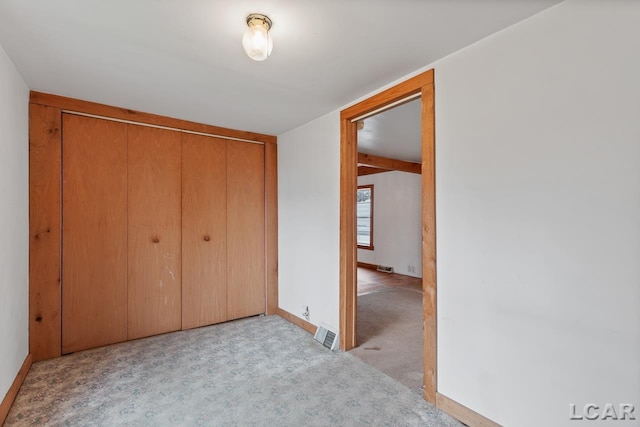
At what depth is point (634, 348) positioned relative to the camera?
4.04 feet

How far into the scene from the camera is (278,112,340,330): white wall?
9.49 ft

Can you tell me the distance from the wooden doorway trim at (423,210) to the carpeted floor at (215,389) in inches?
10.7

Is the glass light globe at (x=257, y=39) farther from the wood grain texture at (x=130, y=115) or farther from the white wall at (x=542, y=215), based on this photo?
the wood grain texture at (x=130, y=115)

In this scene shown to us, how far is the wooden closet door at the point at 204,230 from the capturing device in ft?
10.6

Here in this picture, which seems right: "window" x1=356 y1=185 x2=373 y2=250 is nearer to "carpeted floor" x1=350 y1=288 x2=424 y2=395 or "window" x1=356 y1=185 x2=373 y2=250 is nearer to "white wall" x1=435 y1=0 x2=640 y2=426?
Result: "carpeted floor" x1=350 y1=288 x2=424 y2=395

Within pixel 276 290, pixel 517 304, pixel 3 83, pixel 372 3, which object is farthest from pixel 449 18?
pixel 276 290

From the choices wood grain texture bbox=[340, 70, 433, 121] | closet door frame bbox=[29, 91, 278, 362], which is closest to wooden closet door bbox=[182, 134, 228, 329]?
closet door frame bbox=[29, 91, 278, 362]

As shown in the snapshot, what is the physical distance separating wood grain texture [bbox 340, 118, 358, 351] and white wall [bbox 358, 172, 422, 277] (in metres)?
3.67

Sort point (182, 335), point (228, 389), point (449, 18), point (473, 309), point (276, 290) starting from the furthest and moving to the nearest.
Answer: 1. point (276, 290)
2. point (182, 335)
3. point (228, 389)
4. point (473, 309)
5. point (449, 18)

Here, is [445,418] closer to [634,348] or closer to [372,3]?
[634,348]

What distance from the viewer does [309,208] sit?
3230 millimetres

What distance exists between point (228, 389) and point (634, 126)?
264 centimetres

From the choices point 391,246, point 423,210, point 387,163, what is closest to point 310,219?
point 423,210

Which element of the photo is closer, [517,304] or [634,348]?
[634,348]
